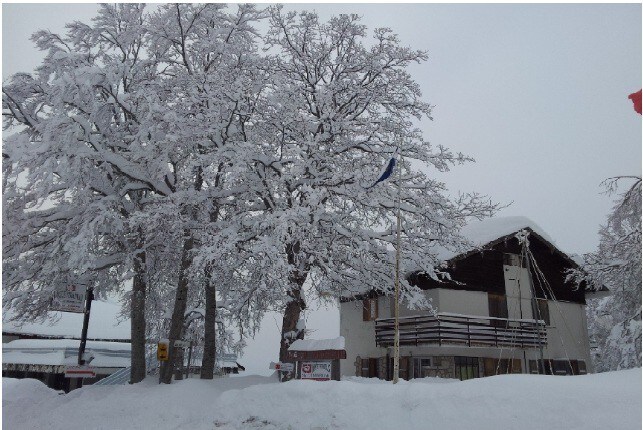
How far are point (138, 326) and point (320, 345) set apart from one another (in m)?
8.10

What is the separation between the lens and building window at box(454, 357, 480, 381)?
888 inches

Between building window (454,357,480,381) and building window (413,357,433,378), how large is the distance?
46.5 inches

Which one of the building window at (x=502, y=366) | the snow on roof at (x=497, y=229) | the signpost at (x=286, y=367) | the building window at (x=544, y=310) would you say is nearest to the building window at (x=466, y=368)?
the building window at (x=502, y=366)

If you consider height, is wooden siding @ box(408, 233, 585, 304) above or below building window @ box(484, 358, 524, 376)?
above

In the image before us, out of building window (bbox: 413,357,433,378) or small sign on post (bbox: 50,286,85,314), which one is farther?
building window (bbox: 413,357,433,378)

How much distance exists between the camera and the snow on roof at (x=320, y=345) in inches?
553

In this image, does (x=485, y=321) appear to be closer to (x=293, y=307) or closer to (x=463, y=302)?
(x=463, y=302)

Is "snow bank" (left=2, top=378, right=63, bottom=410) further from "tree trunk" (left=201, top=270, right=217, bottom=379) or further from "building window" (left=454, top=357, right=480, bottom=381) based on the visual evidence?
"building window" (left=454, top=357, right=480, bottom=381)

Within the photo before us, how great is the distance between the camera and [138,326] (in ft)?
61.7

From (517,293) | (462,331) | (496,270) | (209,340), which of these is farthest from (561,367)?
(209,340)

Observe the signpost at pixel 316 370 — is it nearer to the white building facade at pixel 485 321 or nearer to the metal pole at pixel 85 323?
the white building facade at pixel 485 321

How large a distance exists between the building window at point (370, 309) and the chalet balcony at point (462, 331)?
2.54 meters

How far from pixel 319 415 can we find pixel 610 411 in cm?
569

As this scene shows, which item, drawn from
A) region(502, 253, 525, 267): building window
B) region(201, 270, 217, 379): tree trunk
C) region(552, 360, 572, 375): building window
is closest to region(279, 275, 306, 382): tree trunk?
region(201, 270, 217, 379): tree trunk
